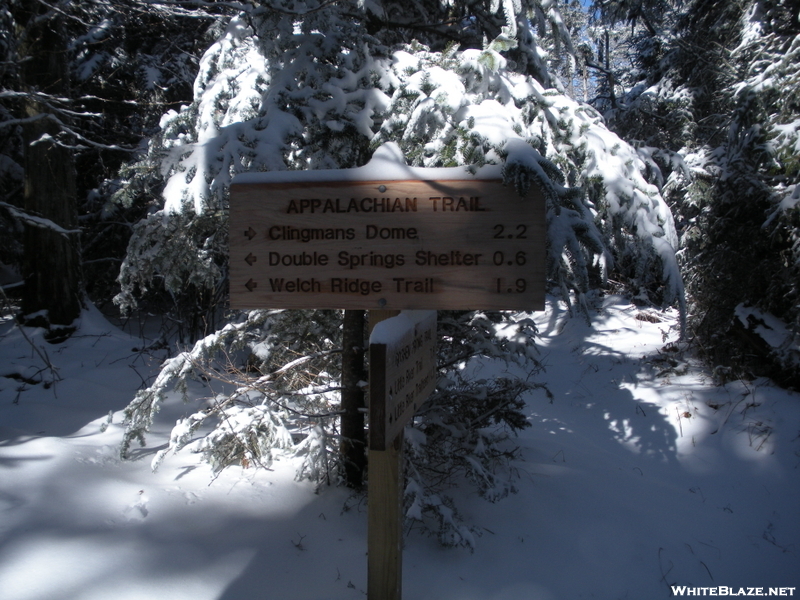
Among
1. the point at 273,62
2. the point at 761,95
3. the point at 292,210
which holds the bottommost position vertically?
the point at 292,210

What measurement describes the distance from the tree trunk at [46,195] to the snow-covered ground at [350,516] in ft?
2.85

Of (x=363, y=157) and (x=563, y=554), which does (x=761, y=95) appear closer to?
(x=363, y=157)

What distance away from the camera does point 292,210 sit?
6.85ft

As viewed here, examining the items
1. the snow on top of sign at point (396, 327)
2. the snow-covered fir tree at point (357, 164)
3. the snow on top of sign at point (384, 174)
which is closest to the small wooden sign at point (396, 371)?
the snow on top of sign at point (396, 327)

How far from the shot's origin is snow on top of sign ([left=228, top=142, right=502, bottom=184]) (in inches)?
79.6

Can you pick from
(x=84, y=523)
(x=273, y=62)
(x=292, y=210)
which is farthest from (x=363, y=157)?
(x=84, y=523)

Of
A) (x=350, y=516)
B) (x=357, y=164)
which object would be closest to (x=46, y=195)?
(x=357, y=164)

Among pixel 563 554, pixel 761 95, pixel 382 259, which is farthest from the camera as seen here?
pixel 761 95

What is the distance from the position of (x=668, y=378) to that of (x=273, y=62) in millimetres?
7227

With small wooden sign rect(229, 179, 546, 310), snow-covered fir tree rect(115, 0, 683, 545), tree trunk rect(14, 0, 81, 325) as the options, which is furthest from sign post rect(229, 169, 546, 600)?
tree trunk rect(14, 0, 81, 325)

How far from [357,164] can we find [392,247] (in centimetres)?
210

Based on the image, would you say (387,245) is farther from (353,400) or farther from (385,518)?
(353,400)

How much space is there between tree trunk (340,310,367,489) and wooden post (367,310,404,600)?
1557mm

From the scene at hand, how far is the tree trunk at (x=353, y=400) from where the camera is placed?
12.4 ft
